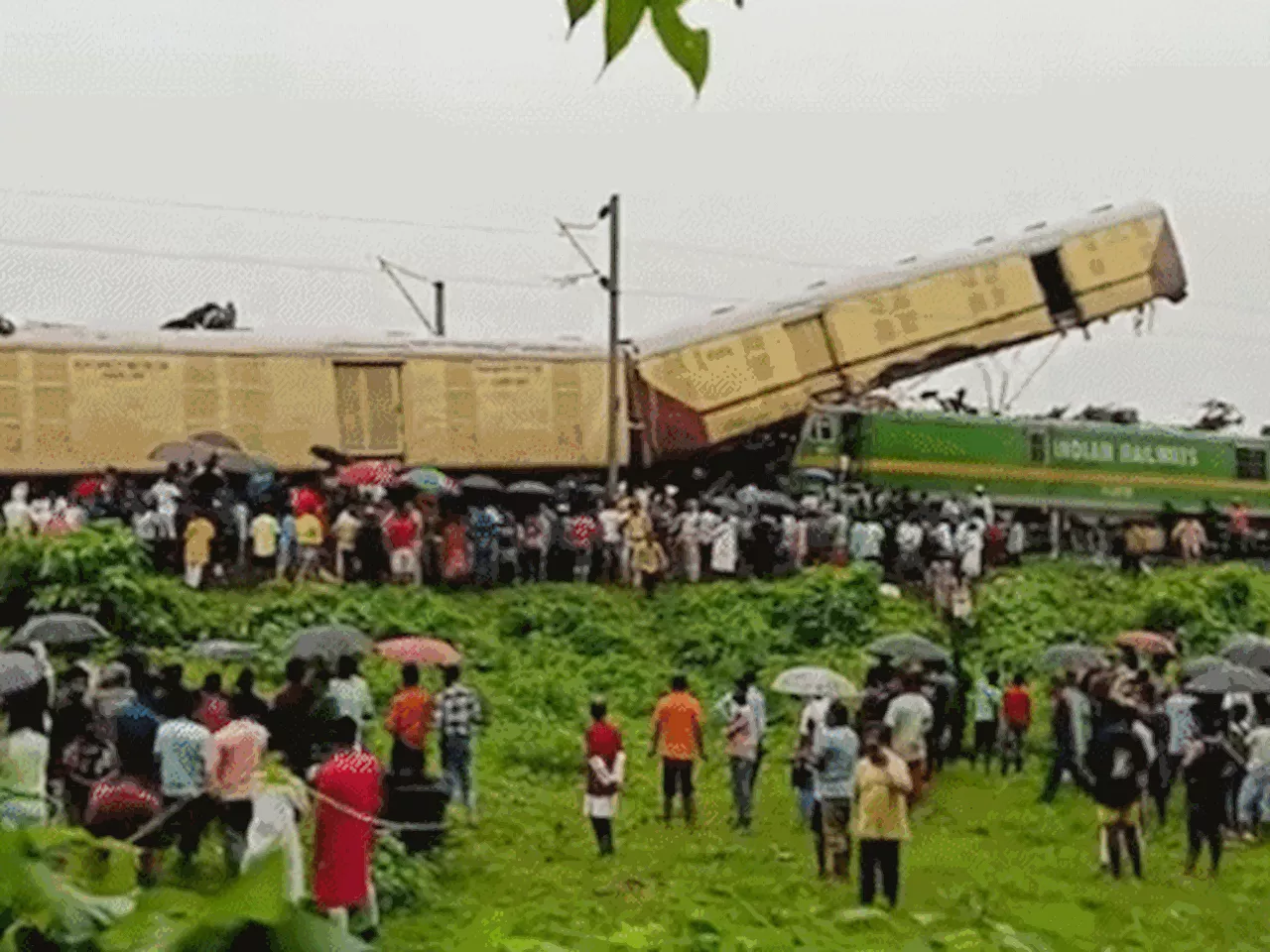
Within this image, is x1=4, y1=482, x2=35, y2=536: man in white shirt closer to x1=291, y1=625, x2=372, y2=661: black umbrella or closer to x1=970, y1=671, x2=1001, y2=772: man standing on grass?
x1=291, y1=625, x2=372, y2=661: black umbrella

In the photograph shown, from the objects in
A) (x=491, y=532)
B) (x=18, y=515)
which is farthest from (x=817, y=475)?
(x=18, y=515)

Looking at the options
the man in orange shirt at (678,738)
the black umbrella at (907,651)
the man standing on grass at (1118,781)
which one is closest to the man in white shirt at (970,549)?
the black umbrella at (907,651)

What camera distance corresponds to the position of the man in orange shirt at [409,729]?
12070 mm

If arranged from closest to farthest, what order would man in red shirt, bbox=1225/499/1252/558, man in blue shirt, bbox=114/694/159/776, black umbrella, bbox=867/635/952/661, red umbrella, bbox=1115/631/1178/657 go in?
man in blue shirt, bbox=114/694/159/776, black umbrella, bbox=867/635/952/661, red umbrella, bbox=1115/631/1178/657, man in red shirt, bbox=1225/499/1252/558

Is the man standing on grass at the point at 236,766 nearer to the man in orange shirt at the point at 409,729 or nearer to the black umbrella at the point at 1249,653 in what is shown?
the man in orange shirt at the point at 409,729

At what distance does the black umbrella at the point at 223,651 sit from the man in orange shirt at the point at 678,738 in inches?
162

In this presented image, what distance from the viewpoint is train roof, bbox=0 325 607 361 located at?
24.2m

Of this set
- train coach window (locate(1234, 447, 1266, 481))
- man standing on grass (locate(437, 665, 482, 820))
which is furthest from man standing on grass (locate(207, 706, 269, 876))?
train coach window (locate(1234, 447, 1266, 481))

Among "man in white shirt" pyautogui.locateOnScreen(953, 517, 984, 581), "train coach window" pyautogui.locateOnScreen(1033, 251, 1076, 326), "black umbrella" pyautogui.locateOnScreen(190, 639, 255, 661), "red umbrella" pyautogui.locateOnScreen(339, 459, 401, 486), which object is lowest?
"black umbrella" pyautogui.locateOnScreen(190, 639, 255, 661)

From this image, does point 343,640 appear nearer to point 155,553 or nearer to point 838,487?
point 155,553

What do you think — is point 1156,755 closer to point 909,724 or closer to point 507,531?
point 909,724

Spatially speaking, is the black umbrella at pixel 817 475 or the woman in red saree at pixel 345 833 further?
the black umbrella at pixel 817 475

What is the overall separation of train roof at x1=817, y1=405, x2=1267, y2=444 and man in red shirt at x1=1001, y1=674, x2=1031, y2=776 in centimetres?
1180

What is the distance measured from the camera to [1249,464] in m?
31.5
